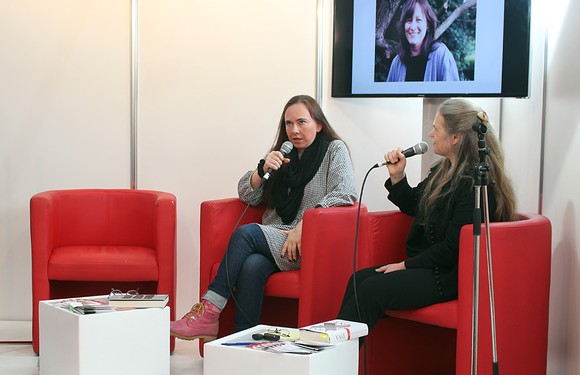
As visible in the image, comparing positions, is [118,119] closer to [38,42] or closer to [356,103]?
[38,42]

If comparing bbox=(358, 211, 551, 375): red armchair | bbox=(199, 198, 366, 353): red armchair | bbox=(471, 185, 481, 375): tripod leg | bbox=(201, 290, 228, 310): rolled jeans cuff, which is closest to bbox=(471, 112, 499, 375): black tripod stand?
bbox=(471, 185, 481, 375): tripod leg

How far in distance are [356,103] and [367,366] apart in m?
1.69

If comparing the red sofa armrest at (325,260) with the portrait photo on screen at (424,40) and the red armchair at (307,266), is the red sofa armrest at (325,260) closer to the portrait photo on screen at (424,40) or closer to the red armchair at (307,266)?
the red armchair at (307,266)

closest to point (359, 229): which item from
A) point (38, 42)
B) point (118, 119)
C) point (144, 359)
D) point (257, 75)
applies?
point (144, 359)

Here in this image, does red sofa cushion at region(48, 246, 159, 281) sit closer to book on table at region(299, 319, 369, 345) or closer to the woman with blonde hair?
the woman with blonde hair

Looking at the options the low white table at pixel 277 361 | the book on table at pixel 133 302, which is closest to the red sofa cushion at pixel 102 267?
the book on table at pixel 133 302

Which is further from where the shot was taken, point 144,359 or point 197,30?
point 197,30

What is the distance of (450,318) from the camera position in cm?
313

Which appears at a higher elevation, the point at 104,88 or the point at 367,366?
the point at 104,88

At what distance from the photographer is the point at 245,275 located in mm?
3750

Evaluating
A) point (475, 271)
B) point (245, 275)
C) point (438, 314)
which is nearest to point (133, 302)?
point (245, 275)

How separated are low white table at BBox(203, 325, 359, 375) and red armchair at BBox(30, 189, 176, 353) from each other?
4.15 ft

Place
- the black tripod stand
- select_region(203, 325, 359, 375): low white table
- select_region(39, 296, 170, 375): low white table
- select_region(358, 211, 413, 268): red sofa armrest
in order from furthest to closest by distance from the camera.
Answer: select_region(358, 211, 413, 268): red sofa armrest < select_region(39, 296, 170, 375): low white table < the black tripod stand < select_region(203, 325, 359, 375): low white table

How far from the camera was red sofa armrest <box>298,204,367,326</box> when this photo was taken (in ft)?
12.0
